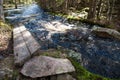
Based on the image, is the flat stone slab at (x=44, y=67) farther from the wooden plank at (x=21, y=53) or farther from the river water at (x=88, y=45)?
the river water at (x=88, y=45)

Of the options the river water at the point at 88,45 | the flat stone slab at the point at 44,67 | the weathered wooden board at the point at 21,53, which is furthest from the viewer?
the river water at the point at 88,45

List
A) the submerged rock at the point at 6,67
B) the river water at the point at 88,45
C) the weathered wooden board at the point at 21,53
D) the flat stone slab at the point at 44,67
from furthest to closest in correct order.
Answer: the river water at the point at 88,45
the weathered wooden board at the point at 21,53
the submerged rock at the point at 6,67
the flat stone slab at the point at 44,67

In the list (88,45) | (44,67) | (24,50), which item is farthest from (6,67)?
(88,45)

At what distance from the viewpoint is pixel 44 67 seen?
684cm

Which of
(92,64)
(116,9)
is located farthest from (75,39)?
(116,9)

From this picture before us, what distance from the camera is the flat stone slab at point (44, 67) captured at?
6660mm

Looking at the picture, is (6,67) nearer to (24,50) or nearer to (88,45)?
(24,50)

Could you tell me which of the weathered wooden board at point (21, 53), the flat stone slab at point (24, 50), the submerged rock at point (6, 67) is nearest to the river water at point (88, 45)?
the flat stone slab at point (24, 50)

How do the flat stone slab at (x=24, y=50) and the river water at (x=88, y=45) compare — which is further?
the river water at (x=88, y=45)

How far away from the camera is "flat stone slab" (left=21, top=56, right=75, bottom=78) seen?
6.66 m

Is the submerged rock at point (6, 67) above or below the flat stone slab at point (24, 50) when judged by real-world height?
below

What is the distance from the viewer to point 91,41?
507 inches

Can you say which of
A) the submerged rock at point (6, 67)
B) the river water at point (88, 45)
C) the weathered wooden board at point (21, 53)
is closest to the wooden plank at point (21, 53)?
the weathered wooden board at point (21, 53)

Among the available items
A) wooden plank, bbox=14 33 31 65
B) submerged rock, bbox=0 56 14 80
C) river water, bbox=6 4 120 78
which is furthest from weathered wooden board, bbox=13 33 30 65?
river water, bbox=6 4 120 78
